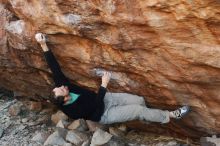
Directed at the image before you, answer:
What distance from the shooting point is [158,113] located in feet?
21.6

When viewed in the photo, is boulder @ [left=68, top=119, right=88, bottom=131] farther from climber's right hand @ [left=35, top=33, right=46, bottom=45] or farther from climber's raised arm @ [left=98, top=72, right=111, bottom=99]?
climber's right hand @ [left=35, top=33, right=46, bottom=45]

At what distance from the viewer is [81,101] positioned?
21.6 feet

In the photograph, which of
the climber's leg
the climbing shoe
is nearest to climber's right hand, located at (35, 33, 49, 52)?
the climber's leg

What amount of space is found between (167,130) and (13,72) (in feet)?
11.4

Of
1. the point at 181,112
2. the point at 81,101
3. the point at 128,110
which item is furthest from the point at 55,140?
the point at 181,112

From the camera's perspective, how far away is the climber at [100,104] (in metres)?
6.42

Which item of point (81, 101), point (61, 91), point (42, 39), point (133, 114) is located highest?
point (42, 39)

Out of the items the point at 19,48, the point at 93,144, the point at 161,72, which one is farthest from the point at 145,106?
the point at 19,48

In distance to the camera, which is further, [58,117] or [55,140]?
[58,117]

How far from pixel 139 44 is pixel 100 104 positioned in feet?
4.24

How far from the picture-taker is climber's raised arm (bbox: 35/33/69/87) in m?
6.78

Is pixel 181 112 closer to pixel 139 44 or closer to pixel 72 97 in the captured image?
pixel 139 44

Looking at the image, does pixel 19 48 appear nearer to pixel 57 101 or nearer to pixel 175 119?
pixel 57 101

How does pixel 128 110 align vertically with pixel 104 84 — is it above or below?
below
